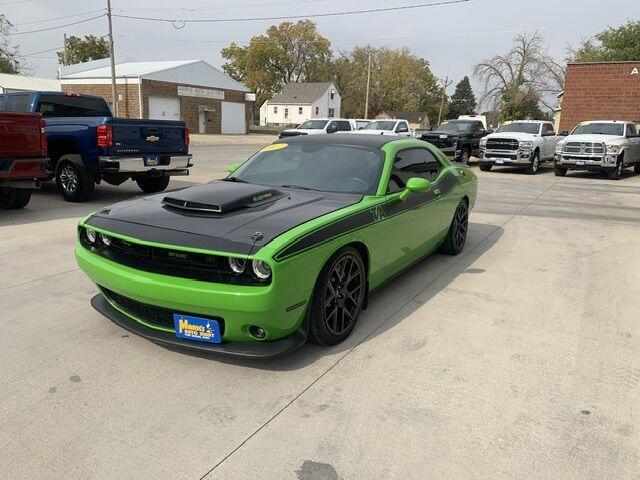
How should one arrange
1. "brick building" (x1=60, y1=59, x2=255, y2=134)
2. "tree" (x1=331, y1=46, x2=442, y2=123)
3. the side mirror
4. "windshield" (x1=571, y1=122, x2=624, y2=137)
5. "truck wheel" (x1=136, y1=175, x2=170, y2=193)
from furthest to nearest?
"tree" (x1=331, y1=46, x2=442, y2=123)
"brick building" (x1=60, y1=59, x2=255, y2=134)
"windshield" (x1=571, y1=122, x2=624, y2=137)
"truck wheel" (x1=136, y1=175, x2=170, y2=193)
the side mirror

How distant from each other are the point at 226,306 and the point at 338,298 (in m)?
0.94

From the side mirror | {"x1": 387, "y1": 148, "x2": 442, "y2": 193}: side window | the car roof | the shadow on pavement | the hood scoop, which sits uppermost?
the car roof

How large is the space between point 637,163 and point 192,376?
2029 centimetres

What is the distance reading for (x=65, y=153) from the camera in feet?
31.6

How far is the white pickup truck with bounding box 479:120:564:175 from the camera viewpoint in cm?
1775

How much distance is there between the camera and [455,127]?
21.7 meters

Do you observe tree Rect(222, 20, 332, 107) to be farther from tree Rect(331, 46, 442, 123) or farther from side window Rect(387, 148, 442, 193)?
side window Rect(387, 148, 442, 193)

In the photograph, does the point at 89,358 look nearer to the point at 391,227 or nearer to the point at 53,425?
the point at 53,425

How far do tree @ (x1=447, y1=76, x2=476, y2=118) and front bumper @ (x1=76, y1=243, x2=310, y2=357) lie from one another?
438 ft

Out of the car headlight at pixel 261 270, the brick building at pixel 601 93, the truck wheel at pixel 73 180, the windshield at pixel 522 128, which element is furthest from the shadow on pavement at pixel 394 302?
the brick building at pixel 601 93

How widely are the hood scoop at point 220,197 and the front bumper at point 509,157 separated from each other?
50.0 ft

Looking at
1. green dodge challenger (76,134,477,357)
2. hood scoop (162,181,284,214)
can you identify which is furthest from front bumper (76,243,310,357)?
hood scoop (162,181,284,214)

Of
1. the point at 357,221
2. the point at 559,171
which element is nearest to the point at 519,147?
the point at 559,171

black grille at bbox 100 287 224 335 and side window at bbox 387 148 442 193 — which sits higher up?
side window at bbox 387 148 442 193
